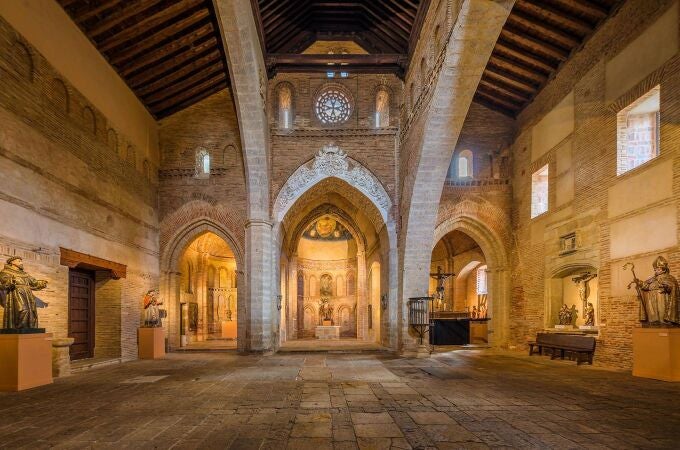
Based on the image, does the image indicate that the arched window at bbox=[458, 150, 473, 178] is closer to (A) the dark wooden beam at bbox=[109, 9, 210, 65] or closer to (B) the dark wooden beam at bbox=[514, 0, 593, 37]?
(B) the dark wooden beam at bbox=[514, 0, 593, 37]

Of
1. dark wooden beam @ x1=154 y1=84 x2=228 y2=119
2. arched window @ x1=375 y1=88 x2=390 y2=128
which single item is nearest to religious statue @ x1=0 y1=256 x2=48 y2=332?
dark wooden beam @ x1=154 y1=84 x2=228 y2=119

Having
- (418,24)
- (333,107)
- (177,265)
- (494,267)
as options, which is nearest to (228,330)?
(177,265)

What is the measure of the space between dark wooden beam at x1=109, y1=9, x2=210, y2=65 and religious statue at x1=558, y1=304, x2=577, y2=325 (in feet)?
41.1

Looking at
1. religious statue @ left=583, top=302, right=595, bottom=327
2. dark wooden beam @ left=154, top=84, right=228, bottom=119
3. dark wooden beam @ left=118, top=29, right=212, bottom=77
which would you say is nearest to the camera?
religious statue @ left=583, top=302, right=595, bottom=327

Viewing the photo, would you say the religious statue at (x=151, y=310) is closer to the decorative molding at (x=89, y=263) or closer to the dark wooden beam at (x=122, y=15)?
the decorative molding at (x=89, y=263)

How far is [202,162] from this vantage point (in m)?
16.8

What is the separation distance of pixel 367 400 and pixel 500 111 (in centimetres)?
1295

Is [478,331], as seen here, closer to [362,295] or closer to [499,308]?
[499,308]

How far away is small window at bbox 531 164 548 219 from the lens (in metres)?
15.4

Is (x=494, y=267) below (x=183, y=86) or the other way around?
below

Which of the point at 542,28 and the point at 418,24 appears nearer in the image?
the point at 542,28

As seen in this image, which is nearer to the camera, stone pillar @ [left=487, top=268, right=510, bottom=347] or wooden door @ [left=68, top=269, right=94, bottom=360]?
wooden door @ [left=68, top=269, right=94, bottom=360]

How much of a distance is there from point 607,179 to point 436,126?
425 centimetres

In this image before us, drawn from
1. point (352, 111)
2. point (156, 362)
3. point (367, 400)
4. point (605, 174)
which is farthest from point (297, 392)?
point (352, 111)
